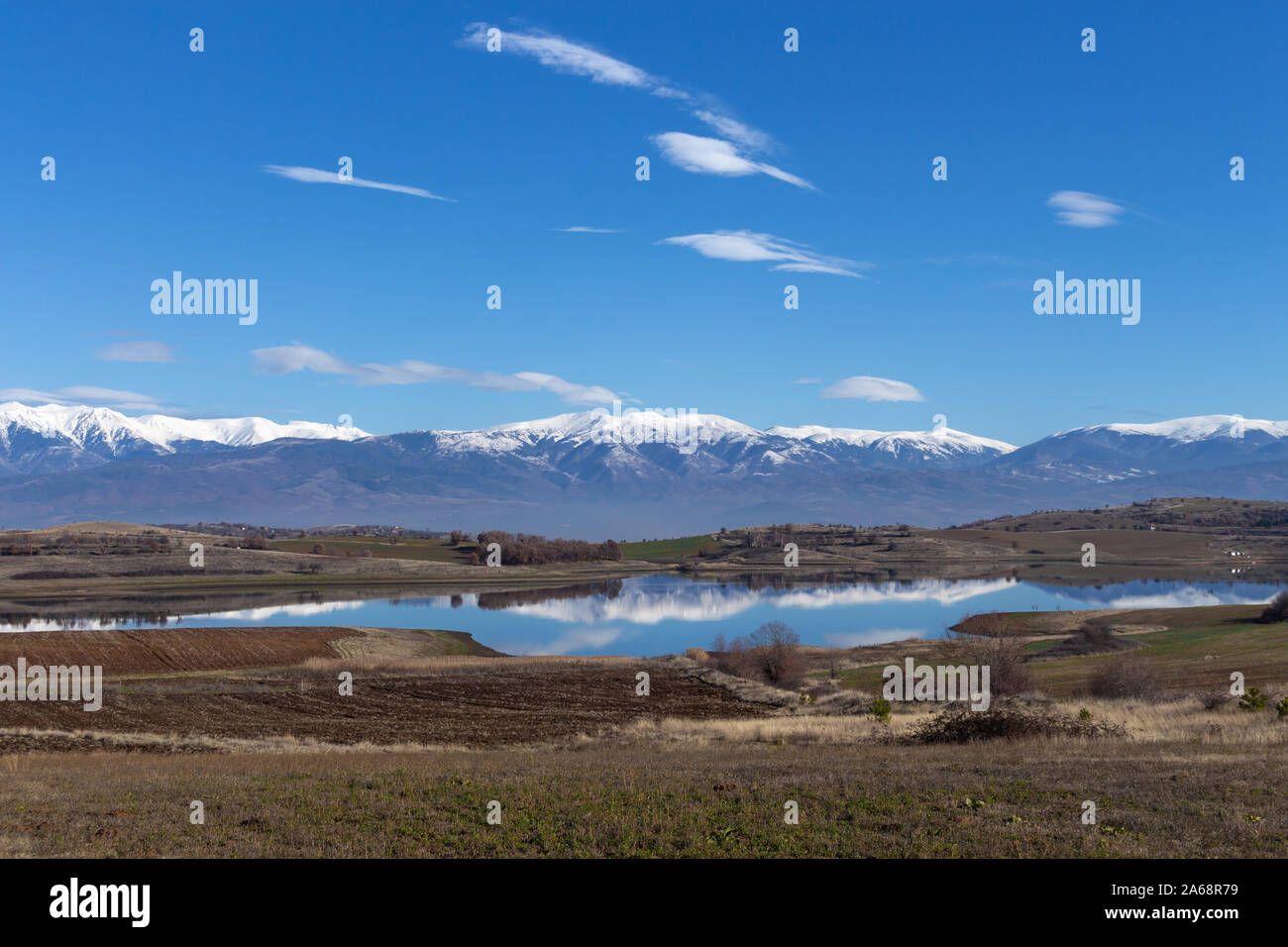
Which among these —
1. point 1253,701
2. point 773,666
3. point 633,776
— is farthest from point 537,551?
point 633,776

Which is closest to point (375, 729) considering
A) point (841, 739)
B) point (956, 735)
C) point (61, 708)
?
point (61, 708)

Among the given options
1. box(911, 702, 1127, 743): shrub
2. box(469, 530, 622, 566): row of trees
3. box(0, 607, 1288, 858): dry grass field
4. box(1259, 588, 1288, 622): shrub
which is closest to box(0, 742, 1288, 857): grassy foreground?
box(0, 607, 1288, 858): dry grass field

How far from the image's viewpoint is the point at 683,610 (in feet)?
359

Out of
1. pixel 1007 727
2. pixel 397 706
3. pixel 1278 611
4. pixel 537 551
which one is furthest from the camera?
pixel 537 551

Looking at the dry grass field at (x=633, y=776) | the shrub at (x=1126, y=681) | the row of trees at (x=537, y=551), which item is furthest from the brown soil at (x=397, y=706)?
the row of trees at (x=537, y=551)

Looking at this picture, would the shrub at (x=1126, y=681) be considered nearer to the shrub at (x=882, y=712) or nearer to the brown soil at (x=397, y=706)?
the shrub at (x=882, y=712)

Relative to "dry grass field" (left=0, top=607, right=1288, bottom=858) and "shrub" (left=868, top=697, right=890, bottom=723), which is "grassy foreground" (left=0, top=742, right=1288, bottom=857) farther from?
"shrub" (left=868, top=697, right=890, bottom=723)

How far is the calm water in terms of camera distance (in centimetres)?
8462

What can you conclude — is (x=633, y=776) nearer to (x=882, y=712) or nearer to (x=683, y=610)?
(x=882, y=712)

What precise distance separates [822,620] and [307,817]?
87318mm

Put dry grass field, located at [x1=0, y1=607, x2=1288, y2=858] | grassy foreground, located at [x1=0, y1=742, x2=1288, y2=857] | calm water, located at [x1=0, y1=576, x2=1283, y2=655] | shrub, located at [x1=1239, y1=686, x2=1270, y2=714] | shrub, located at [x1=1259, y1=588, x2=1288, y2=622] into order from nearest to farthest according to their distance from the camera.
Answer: grassy foreground, located at [x1=0, y1=742, x2=1288, y2=857]
dry grass field, located at [x1=0, y1=607, x2=1288, y2=858]
shrub, located at [x1=1239, y1=686, x2=1270, y2=714]
shrub, located at [x1=1259, y1=588, x2=1288, y2=622]
calm water, located at [x1=0, y1=576, x2=1283, y2=655]

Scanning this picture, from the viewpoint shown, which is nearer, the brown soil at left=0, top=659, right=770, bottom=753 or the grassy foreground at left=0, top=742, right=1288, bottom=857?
the grassy foreground at left=0, top=742, right=1288, bottom=857

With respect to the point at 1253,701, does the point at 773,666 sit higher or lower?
lower
